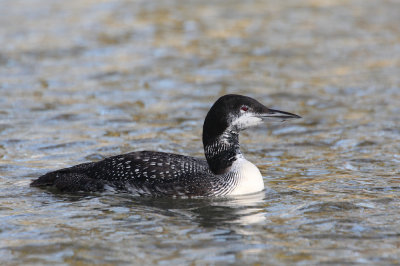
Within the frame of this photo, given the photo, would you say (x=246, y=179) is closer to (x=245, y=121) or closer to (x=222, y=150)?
(x=222, y=150)

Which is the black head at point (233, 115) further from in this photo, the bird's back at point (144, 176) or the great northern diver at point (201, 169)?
the bird's back at point (144, 176)

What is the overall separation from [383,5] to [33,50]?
7.78 metres

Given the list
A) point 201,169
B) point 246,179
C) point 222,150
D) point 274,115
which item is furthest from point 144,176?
point 274,115

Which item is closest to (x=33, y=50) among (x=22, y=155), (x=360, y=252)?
(x=22, y=155)

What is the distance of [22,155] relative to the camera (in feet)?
30.5

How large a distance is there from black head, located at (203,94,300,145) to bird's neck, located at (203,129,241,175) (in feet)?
0.09

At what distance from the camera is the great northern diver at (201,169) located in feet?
Result: 24.5

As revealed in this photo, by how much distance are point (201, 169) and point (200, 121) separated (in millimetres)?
3410

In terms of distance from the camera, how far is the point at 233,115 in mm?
7516

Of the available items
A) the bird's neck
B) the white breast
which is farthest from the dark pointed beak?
the white breast

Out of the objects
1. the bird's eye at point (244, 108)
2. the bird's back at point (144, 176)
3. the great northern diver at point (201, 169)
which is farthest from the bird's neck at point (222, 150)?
the bird's eye at point (244, 108)

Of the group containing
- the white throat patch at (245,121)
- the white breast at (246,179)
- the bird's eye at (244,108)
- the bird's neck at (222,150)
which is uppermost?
the bird's eye at (244,108)

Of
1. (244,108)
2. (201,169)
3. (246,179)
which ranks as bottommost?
(246,179)

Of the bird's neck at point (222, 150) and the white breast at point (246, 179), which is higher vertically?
the bird's neck at point (222, 150)
